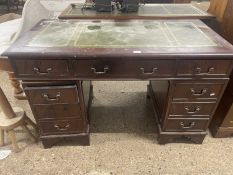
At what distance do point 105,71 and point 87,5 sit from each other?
0.85 metres

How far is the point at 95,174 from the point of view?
1.28 metres

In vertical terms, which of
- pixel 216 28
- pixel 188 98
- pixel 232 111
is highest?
pixel 216 28

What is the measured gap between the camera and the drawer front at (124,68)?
1052 mm

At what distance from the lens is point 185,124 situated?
4.42 ft

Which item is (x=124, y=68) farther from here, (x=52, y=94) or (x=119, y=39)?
(x=52, y=94)

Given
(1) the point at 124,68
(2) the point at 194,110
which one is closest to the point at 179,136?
(2) the point at 194,110

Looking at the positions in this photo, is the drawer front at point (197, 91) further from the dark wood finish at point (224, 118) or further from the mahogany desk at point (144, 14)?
the mahogany desk at point (144, 14)

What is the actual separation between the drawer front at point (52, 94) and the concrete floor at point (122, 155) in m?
0.44

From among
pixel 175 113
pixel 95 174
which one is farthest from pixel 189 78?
pixel 95 174

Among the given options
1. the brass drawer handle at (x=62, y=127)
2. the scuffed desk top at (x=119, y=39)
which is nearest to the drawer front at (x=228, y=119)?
the scuffed desk top at (x=119, y=39)

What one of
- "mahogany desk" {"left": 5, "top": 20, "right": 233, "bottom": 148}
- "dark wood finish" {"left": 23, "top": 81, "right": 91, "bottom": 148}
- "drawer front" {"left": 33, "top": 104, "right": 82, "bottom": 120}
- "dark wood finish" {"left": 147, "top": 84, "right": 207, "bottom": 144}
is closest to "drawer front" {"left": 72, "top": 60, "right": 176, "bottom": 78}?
"mahogany desk" {"left": 5, "top": 20, "right": 233, "bottom": 148}

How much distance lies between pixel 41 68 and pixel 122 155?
31.9 inches

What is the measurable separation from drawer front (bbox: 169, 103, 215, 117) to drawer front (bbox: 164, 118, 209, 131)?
5 centimetres

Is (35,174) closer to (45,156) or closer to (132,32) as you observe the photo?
(45,156)
